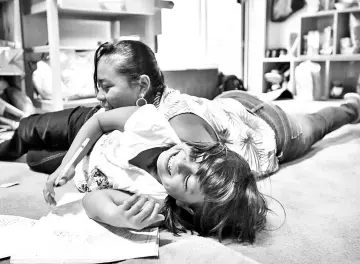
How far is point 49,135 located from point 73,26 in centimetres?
141

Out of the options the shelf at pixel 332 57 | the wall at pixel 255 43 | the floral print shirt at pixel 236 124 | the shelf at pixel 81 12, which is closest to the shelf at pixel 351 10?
the shelf at pixel 332 57

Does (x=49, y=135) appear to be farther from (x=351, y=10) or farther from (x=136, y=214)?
(x=351, y=10)

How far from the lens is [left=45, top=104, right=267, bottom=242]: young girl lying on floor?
0.73 metres

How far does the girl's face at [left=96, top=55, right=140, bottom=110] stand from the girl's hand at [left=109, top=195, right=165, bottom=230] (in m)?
0.42

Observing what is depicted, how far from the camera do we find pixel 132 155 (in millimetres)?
855

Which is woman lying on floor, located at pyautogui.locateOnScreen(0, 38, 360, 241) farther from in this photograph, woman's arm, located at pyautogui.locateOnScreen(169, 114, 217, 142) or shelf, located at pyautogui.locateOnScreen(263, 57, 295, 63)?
shelf, located at pyautogui.locateOnScreen(263, 57, 295, 63)

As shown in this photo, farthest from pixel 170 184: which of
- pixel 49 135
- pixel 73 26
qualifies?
pixel 73 26

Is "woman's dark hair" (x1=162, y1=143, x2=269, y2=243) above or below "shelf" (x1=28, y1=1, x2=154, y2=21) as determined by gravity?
below

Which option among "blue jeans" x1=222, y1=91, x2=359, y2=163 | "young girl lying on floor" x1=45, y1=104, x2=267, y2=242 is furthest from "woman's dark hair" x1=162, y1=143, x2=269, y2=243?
"blue jeans" x1=222, y1=91, x2=359, y2=163

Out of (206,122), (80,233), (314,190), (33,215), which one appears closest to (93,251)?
(80,233)

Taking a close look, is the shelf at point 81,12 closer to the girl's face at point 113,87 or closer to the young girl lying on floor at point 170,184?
the girl's face at point 113,87

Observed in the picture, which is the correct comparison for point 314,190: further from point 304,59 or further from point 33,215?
point 304,59

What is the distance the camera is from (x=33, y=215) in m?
0.93

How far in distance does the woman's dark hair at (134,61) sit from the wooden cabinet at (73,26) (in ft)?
3.59
